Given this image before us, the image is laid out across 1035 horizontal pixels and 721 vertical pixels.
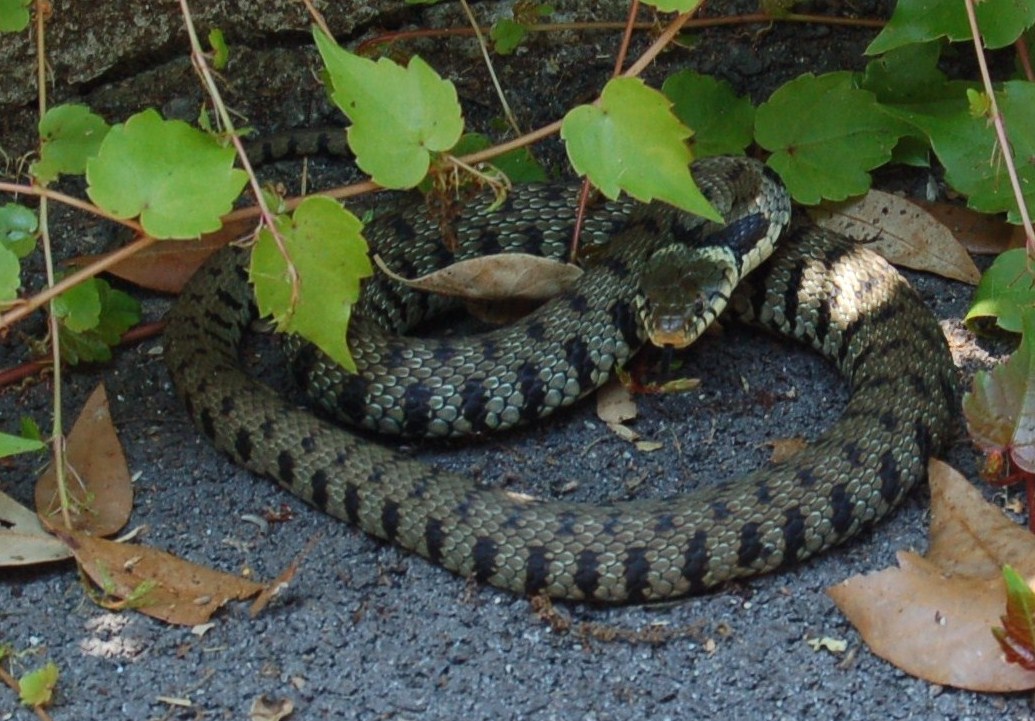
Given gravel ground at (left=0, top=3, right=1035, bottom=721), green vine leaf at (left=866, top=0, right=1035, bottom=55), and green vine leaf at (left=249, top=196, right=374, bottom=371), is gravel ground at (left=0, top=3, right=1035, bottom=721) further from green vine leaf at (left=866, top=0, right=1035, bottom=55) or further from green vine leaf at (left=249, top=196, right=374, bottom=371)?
green vine leaf at (left=866, top=0, right=1035, bottom=55)

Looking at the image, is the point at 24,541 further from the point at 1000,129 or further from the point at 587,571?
the point at 1000,129

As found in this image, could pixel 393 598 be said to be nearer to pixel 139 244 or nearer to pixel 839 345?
pixel 139 244

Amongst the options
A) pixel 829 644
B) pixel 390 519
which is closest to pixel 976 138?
pixel 829 644

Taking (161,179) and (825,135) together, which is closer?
(161,179)

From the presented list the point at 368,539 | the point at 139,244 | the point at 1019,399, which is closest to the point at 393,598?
the point at 368,539

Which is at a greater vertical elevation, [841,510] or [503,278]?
[503,278]

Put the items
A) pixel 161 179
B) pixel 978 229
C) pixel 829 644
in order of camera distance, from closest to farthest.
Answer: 1. pixel 161 179
2. pixel 829 644
3. pixel 978 229

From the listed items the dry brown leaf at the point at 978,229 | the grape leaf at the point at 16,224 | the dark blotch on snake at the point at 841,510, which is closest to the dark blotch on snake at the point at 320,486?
the grape leaf at the point at 16,224

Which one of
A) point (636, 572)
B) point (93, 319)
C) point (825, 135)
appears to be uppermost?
point (825, 135)
